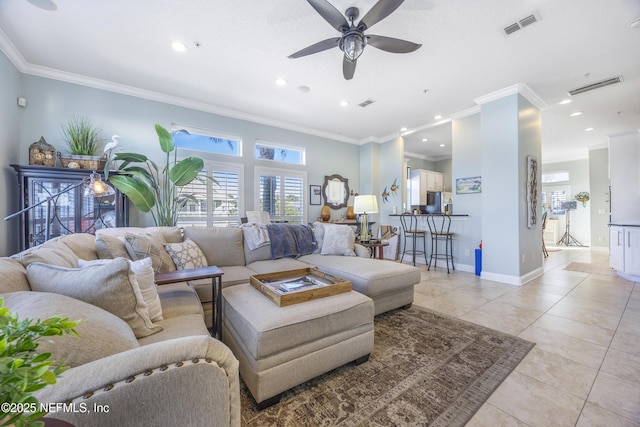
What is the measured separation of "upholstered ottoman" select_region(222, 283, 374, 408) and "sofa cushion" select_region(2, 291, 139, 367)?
689 mm

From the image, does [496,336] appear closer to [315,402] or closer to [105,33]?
[315,402]

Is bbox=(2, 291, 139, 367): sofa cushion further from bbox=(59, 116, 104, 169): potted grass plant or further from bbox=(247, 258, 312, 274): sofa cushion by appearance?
bbox=(59, 116, 104, 169): potted grass plant

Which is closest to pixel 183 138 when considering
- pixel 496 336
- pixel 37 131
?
pixel 37 131

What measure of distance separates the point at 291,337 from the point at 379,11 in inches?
98.7

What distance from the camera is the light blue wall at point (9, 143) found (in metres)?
2.80

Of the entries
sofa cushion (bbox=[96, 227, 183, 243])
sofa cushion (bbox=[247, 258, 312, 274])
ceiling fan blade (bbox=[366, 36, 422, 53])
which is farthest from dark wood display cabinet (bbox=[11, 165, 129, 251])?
ceiling fan blade (bbox=[366, 36, 422, 53])

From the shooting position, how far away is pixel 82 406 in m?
0.60

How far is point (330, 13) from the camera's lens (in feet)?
6.56

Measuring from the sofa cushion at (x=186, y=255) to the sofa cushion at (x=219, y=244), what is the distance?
0.17m

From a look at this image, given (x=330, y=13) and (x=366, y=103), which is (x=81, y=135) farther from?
(x=366, y=103)

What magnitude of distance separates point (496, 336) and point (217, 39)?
13.4ft

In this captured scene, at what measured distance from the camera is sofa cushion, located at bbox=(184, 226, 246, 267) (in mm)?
2871

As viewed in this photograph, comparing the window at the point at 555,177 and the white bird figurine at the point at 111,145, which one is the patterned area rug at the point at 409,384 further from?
the window at the point at 555,177

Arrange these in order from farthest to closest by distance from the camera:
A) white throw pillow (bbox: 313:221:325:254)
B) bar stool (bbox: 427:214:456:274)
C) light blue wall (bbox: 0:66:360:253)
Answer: bar stool (bbox: 427:214:456:274) → white throw pillow (bbox: 313:221:325:254) → light blue wall (bbox: 0:66:360:253)
